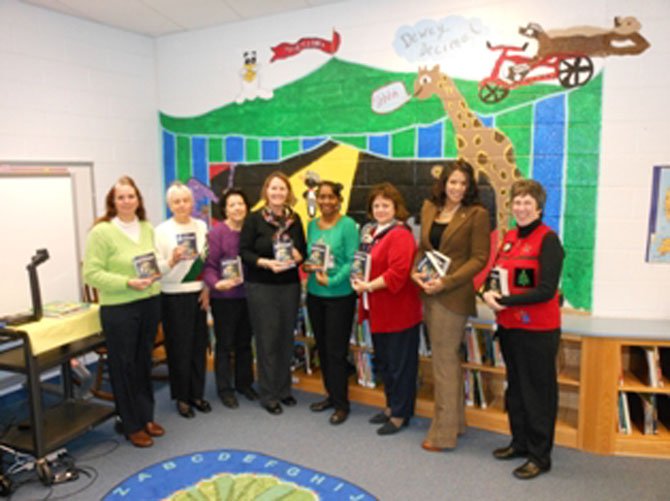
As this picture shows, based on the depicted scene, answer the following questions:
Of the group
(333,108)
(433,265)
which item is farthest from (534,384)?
(333,108)

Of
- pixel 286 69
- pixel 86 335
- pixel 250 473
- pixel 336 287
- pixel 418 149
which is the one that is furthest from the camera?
pixel 286 69

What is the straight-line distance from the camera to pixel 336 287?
3.47 m

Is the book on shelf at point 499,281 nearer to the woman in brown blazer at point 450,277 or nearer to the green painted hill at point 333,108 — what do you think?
the woman in brown blazer at point 450,277

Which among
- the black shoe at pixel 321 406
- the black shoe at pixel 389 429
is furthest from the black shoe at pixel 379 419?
the black shoe at pixel 321 406

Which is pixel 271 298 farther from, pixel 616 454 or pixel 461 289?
pixel 616 454

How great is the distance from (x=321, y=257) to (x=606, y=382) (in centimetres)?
184

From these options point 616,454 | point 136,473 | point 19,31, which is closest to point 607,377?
point 616,454

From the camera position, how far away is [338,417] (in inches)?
142

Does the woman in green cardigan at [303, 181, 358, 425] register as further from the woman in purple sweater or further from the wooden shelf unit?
the woman in purple sweater

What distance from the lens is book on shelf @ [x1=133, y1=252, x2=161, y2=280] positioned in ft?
10.1

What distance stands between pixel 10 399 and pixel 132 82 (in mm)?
2801

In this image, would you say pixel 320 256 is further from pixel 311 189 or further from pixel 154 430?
pixel 154 430

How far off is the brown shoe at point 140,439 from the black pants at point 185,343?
1.45 ft

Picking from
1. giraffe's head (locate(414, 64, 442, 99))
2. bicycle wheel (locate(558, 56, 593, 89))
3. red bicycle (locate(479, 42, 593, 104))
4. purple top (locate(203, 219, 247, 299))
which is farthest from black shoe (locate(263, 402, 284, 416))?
bicycle wheel (locate(558, 56, 593, 89))
